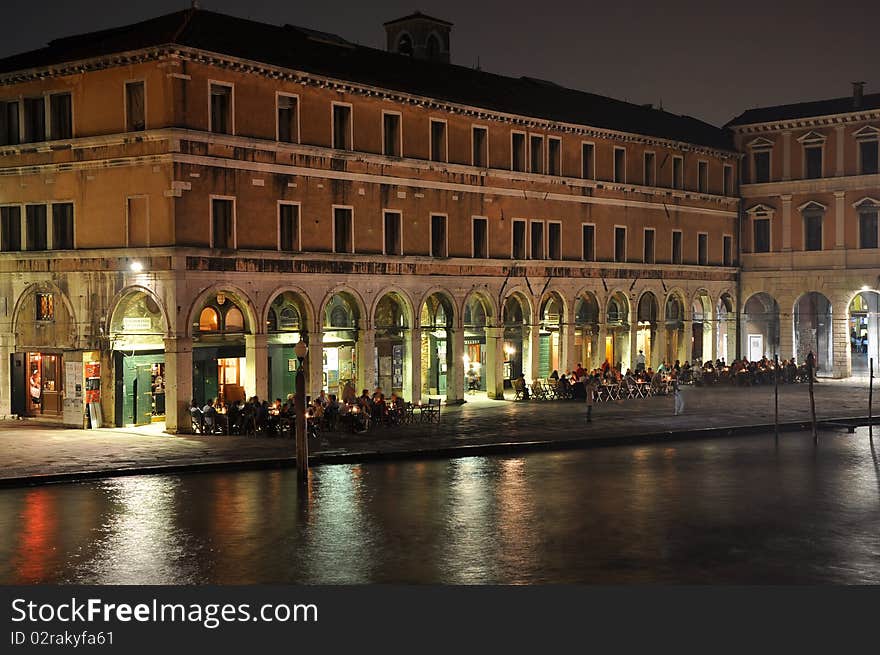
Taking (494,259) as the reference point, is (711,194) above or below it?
above

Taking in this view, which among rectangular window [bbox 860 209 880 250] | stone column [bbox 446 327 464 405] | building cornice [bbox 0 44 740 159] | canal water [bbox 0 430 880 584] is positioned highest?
building cornice [bbox 0 44 740 159]

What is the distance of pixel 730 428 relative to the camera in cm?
3409

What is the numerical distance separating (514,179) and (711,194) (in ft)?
47.7

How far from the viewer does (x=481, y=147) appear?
4228 centimetres

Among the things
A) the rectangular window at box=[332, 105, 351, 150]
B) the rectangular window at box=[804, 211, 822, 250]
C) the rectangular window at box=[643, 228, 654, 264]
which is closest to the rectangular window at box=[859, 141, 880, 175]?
the rectangular window at box=[804, 211, 822, 250]

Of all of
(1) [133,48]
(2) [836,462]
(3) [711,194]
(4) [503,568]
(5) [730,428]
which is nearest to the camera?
(4) [503,568]

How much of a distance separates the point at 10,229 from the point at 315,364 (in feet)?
34.0

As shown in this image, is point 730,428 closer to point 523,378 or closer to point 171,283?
point 523,378

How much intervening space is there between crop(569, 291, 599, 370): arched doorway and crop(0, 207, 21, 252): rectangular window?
22.2 meters

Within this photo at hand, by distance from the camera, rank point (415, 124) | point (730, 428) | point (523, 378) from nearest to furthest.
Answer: point (730, 428) → point (415, 124) → point (523, 378)

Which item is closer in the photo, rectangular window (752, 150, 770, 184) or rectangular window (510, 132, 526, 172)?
rectangular window (510, 132, 526, 172)

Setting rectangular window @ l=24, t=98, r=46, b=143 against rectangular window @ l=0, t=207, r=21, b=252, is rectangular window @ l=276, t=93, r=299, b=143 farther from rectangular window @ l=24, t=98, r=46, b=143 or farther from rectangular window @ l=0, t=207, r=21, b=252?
rectangular window @ l=0, t=207, r=21, b=252

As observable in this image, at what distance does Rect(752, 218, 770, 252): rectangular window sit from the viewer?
55531 mm

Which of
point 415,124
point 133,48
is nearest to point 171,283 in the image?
point 133,48
